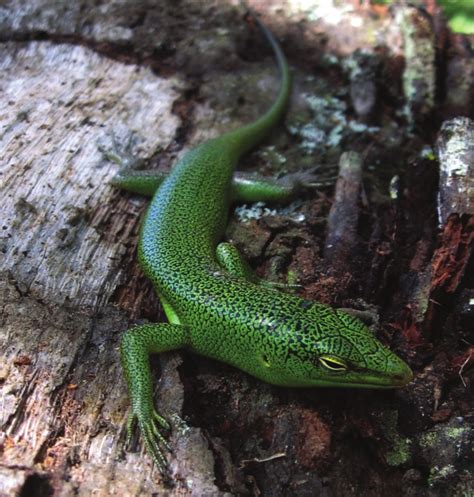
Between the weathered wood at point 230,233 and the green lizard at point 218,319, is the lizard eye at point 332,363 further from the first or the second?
the weathered wood at point 230,233

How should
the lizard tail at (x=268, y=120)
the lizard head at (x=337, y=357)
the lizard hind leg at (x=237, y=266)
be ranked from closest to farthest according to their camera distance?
the lizard head at (x=337, y=357) < the lizard hind leg at (x=237, y=266) < the lizard tail at (x=268, y=120)

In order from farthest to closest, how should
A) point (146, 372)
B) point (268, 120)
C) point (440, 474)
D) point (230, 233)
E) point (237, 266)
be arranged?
point (268, 120)
point (230, 233)
point (237, 266)
point (146, 372)
point (440, 474)

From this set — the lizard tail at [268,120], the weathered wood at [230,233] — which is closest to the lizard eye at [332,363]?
the weathered wood at [230,233]

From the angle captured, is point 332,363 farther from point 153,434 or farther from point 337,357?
point 153,434

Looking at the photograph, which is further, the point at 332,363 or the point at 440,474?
the point at 332,363

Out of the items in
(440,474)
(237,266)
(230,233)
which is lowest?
(440,474)

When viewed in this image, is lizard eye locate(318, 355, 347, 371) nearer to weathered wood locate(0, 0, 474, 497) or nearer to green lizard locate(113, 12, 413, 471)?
green lizard locate(113, 12, 413, 471)

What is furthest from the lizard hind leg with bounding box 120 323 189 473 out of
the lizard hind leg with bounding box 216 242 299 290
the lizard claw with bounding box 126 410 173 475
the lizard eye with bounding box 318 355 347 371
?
the lizard eye with bounding box 318 355 347 371

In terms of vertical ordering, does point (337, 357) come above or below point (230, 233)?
above

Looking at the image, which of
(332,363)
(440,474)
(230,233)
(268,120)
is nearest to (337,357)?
(332,363)
